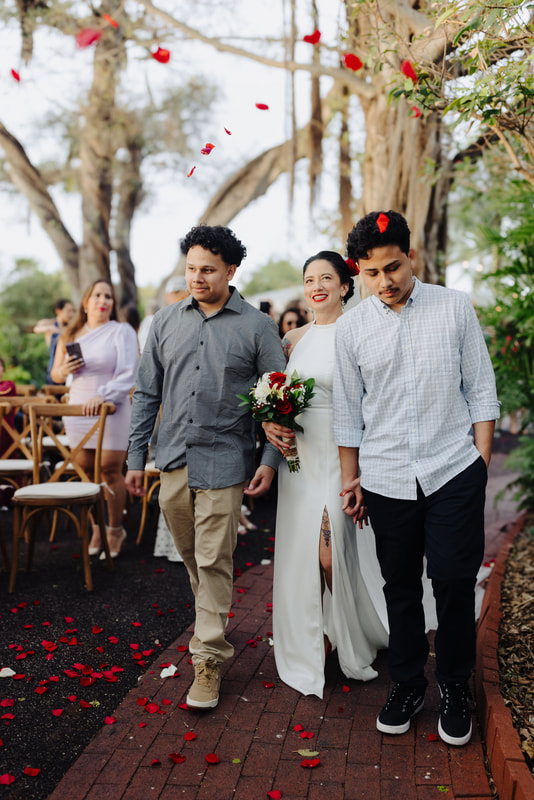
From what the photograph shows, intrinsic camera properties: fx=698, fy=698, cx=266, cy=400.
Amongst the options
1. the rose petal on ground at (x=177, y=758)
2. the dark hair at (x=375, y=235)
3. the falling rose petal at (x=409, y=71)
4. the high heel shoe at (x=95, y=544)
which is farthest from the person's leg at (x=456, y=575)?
the high heel shoe at (x=95, y=544)

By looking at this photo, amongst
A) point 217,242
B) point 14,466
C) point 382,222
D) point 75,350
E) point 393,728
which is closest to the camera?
point 382,222

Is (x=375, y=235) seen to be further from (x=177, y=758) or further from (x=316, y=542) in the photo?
(x=177, y=758)

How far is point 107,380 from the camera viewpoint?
5895mm

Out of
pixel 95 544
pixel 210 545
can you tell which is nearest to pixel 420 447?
pixel 210 545

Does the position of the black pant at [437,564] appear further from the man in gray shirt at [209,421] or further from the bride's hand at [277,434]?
the man in gray shirt at [209,421]

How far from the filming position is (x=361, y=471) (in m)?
3.15

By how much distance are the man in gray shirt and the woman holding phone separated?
7.08 feet

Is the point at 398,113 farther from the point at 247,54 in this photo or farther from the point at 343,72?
the point at 247,54

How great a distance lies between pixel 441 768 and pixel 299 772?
22.8 inches

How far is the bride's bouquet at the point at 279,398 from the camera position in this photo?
329cm

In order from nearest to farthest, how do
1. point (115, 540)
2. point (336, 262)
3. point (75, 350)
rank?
point (336, 262)
point (75, 350)
point (115, 540)

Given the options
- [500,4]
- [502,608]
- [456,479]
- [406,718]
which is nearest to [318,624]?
[406,718]

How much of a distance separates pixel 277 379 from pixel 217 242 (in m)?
0.75

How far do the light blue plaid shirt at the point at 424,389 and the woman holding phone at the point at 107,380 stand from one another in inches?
123
